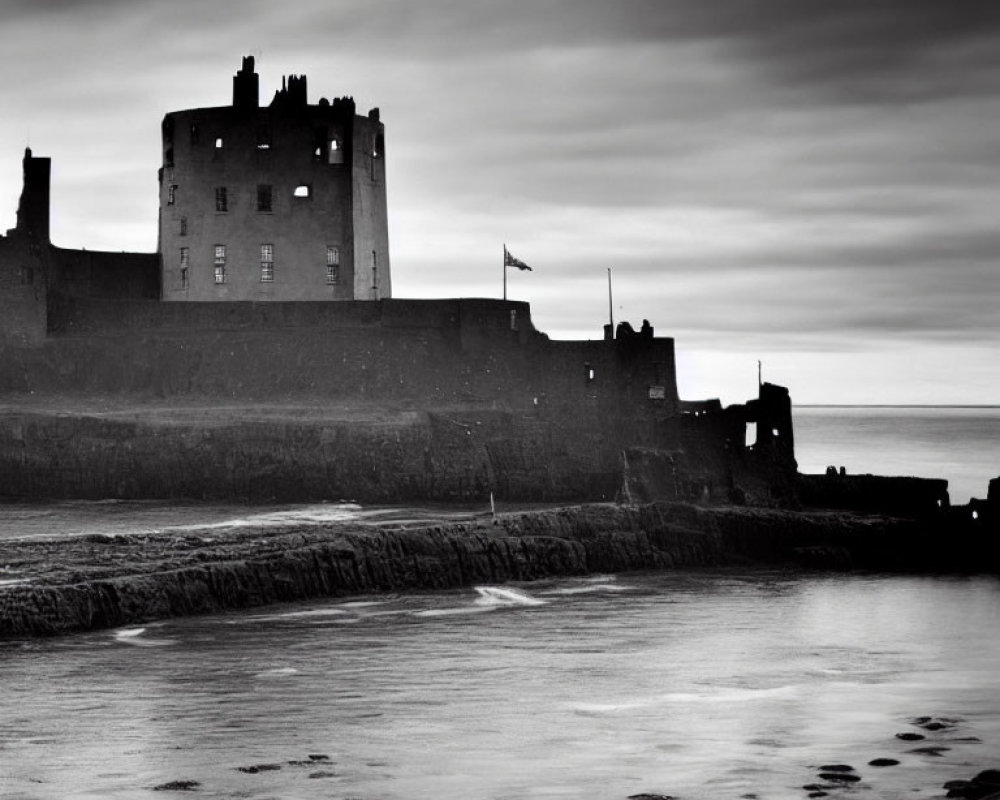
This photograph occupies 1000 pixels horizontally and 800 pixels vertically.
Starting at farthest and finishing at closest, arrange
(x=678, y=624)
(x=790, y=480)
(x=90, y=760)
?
(x=790, y=480) < (x=678, y=624) < (x=90, y=760)

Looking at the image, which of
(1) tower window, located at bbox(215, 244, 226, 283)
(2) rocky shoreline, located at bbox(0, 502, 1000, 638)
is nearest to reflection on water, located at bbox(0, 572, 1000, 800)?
(2) rocky shoreline, located at bbox(0, 502, 1000, 638)

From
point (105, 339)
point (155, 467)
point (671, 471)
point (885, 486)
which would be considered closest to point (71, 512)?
point (155, 467)

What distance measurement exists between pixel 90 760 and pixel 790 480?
43943 millimetres

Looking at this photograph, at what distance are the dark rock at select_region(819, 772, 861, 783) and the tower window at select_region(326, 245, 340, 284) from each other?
55.4m

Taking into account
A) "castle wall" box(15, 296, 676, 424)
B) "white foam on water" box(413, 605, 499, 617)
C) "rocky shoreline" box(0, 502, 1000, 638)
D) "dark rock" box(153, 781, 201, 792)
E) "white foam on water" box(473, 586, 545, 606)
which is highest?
"castle wall" box(15, 296, 676, 424)

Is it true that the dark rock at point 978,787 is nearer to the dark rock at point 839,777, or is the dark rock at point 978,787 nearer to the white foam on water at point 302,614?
the dark rock at point 839,777

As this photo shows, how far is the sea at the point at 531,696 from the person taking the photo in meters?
28.3

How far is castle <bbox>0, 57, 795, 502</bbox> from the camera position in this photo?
71.4 metres

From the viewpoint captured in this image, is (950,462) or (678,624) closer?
(678,624)

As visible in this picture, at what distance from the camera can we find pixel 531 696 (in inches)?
1387

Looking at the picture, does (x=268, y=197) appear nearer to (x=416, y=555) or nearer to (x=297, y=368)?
(x=297, y=368)

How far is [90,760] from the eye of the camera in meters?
29.3

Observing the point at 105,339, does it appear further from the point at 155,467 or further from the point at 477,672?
the point at 477,672

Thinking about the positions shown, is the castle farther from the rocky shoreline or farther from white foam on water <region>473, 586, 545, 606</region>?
white foam on water <region>473, 586, 545, 606</region>
